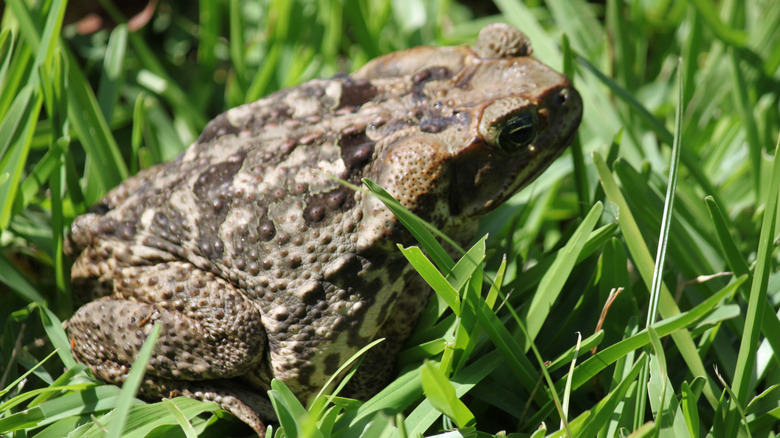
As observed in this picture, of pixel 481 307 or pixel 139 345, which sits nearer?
pixel 481 307

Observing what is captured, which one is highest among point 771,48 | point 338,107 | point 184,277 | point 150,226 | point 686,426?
point 338,107

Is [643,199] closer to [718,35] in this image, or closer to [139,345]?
[718,35]

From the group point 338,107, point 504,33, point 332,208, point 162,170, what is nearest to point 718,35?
point 504,33

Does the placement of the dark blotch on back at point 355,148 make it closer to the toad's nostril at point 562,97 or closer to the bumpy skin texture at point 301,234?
the bumpy skin texture at point 301,234

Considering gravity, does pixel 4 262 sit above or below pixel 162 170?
below

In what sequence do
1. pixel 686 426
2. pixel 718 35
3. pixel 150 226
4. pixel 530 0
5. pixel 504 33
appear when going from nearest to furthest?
1. pixel 686 426
2. pixel 150 226
3. pixel 504 33
4. pixel 718 35
5. pixel 530 0

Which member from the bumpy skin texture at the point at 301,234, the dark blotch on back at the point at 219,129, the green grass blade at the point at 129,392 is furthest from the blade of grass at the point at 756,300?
the dark blotch on back at the point at 219,129

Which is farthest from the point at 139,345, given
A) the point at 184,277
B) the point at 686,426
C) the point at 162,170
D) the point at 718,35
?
the point at 718,35

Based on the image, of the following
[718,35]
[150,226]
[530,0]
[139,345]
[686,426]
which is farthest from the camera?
[530,0]
